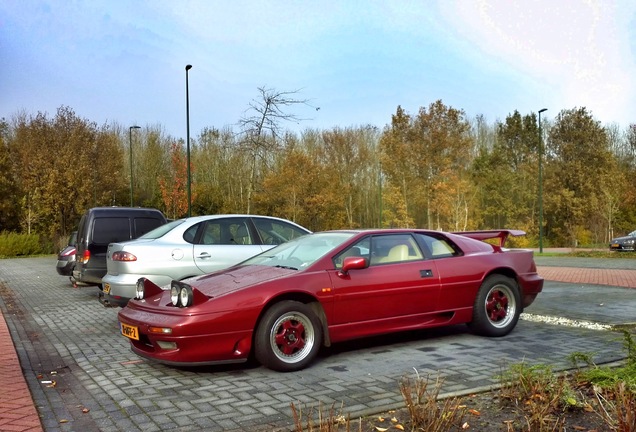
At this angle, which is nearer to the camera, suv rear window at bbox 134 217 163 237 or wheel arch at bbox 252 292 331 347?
wheel arch at bbox 252 292 331 347

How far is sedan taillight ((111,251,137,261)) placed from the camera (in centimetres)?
760

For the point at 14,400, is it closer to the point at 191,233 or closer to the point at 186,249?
the point at 186,249

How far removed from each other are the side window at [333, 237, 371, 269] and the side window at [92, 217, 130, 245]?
6.14 metres

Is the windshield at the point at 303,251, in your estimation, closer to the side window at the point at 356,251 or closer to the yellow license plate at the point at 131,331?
the side window at the point at 356,251

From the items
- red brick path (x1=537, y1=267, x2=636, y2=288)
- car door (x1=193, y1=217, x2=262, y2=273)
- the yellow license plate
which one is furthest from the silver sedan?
red brick path (x1=537, y1=267, x2=636, y2=288)

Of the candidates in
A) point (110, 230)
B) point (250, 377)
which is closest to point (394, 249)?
point (250, 377)

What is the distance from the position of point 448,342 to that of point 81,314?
6541mm

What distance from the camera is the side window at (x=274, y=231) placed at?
8.66 meters

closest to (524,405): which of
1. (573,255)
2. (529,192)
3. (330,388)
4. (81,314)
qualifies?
(330,388)

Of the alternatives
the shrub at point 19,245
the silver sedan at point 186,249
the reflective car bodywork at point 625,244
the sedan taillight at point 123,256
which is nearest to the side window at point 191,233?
the silver sedan at point 186,249

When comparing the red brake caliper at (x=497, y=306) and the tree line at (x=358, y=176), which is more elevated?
the tree line at (x=358, y=176)

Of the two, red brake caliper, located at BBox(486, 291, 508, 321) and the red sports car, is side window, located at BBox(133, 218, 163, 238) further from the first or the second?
red brake caliper, located at BBox(486, 291, 508, 321)

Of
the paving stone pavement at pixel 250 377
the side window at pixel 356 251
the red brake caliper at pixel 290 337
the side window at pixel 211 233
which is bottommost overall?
the paving stone pavement at pixel 250 377

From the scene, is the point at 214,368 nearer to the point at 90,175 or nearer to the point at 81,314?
the point at 81,314
